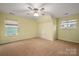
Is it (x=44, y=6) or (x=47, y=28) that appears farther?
(x=47, y=28)

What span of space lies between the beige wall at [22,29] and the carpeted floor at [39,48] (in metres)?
0.09

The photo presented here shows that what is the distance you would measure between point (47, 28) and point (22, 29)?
1.50 feet

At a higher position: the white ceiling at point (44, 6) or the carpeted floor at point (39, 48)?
the white ceiling at point (44, 6)

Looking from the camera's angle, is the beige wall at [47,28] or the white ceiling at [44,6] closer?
the white ceiling at [44,6]

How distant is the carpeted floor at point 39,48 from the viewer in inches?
56.4

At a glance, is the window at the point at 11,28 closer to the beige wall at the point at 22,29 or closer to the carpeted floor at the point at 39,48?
the beige wall at the point at 22,29

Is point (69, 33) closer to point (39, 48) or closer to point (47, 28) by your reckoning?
point (47, 28)

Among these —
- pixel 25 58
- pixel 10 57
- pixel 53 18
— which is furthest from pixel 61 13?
pixel 10 57

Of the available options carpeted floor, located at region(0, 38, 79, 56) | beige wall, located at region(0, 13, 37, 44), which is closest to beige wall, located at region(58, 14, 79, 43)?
carpeted floor, located at region(0, 38, 79, 56)

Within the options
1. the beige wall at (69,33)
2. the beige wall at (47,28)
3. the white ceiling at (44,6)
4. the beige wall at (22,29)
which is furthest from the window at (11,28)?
the beige wall at (69,33)

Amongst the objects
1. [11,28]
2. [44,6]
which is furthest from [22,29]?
[44,6]

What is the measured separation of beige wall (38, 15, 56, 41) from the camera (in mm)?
1525

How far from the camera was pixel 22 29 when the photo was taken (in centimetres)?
151

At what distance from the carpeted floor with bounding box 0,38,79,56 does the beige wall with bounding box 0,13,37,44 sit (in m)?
0.09
